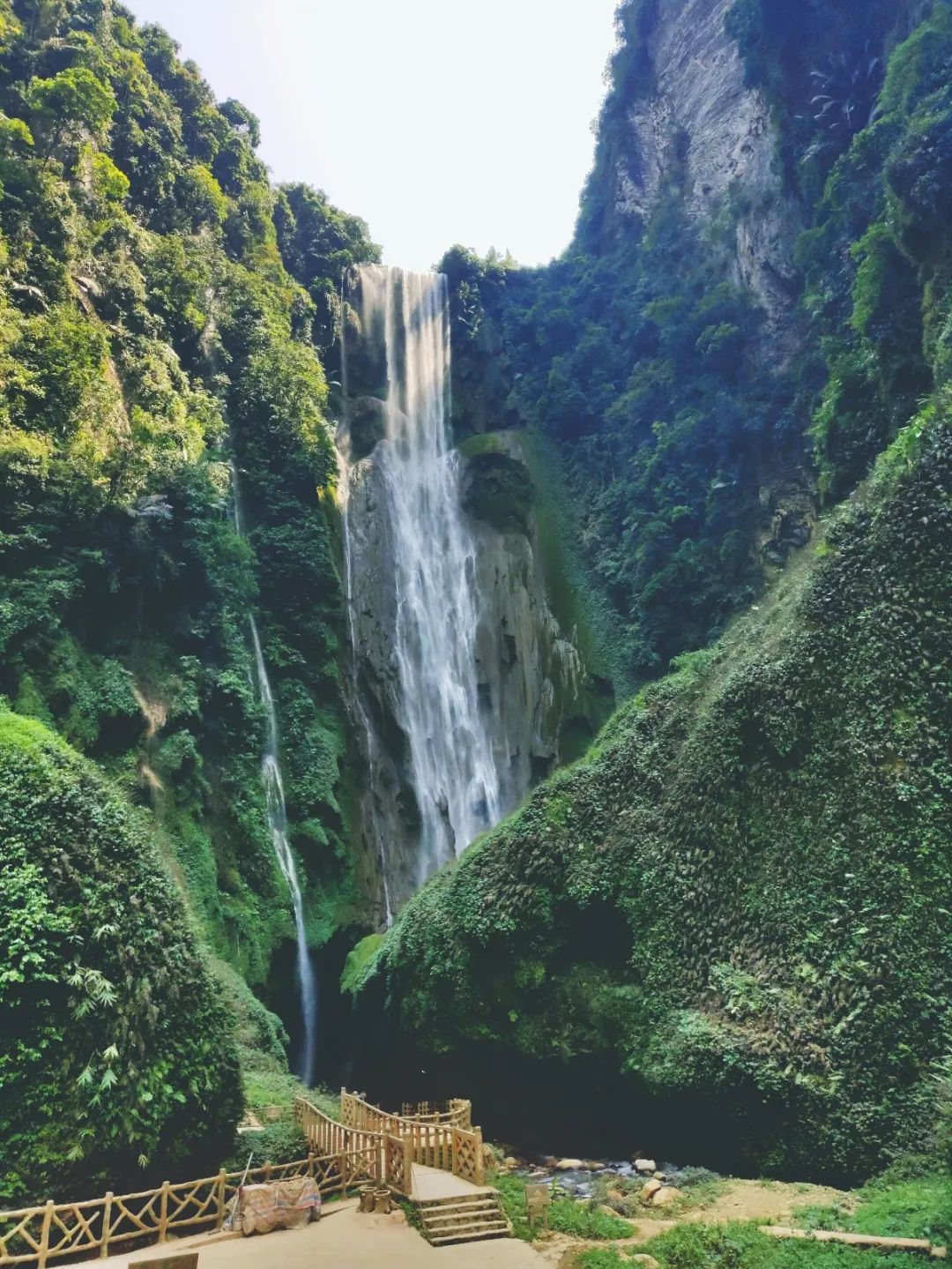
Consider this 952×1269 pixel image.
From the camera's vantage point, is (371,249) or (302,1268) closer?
(302,1268)

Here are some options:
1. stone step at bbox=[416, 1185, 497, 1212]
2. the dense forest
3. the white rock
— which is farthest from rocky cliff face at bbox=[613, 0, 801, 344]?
stone step at bbox=[416, 1185, 497, 1212]

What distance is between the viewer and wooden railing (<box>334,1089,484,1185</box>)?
30.7ft

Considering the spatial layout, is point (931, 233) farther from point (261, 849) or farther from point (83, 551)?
point (261, 849)

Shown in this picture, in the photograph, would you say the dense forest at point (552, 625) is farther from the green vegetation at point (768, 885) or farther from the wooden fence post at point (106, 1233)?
the wooden fence post at point (106, 1233)

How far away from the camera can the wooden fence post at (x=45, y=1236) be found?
25.1ft

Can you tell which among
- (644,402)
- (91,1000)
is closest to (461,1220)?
(91,1000)

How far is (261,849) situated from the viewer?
60.4 ft

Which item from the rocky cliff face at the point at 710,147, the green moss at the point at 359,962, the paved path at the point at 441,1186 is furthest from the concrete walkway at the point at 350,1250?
the rocky cliff face at the point at 710,147

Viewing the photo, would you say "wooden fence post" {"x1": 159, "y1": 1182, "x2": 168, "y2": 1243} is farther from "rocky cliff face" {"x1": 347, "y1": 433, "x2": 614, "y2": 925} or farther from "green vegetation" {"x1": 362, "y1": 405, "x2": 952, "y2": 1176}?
"rocky cliff face" {"x1": 347, "y1": 433, "x2": 614, "y2": 925}

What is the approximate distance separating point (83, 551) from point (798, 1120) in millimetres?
15101

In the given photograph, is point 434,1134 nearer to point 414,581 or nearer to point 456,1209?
point 456,1209

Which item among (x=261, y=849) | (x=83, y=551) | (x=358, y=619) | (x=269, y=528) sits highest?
(x=269, y=528)

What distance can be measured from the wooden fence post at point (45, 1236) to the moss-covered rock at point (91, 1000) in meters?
0.77

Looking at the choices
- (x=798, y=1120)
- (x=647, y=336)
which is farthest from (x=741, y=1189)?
(x=647, y=336)
